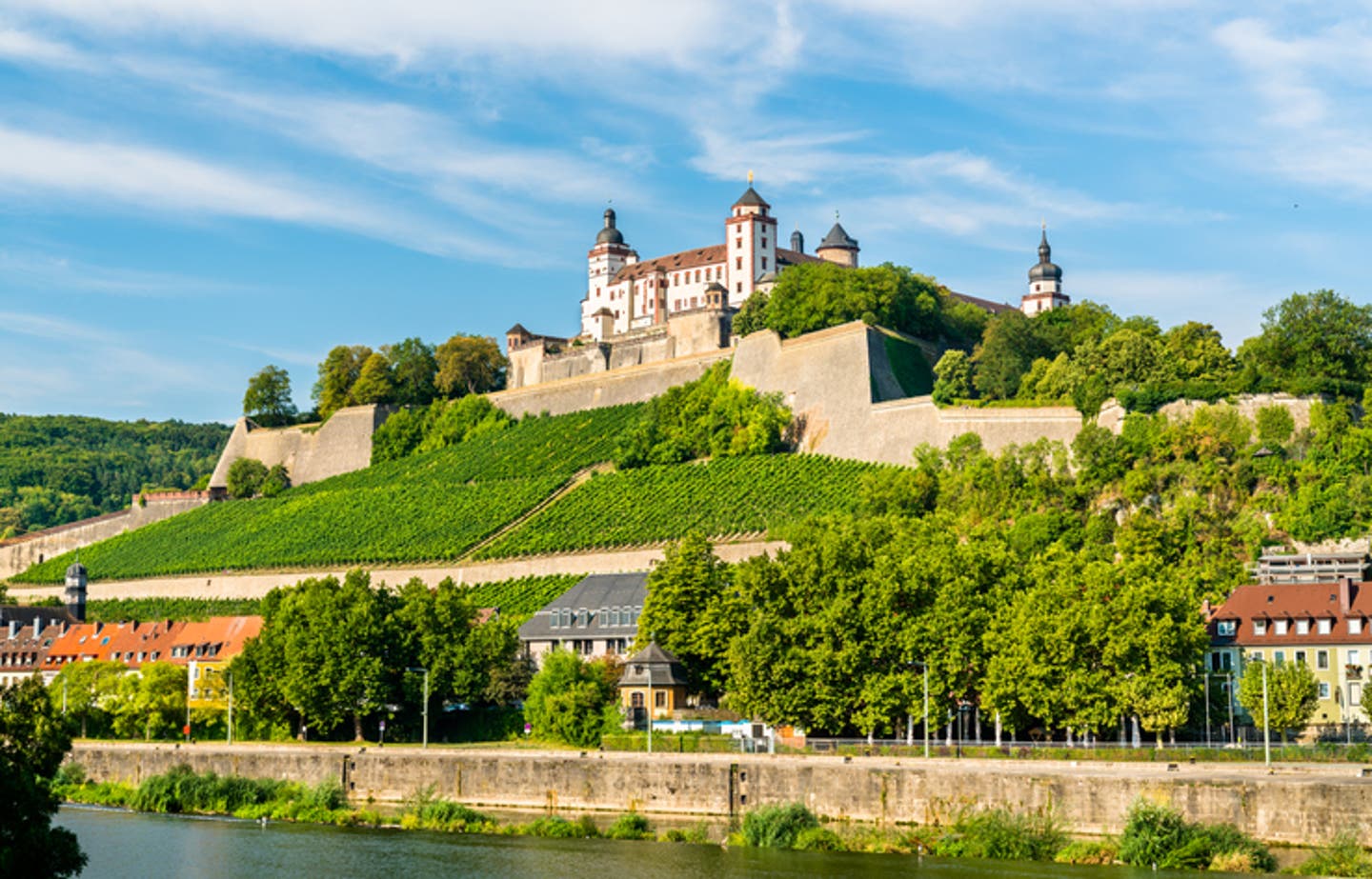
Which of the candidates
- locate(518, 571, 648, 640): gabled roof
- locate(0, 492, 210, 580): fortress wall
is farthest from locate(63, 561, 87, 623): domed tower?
locate(518, 571, 648, 640): gabled roof

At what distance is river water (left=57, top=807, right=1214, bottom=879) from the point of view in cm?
→ 3934

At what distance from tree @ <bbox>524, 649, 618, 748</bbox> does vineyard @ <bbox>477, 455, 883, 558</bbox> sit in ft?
70.1

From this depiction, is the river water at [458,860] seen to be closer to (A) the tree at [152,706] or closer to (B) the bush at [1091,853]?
(B) the bush at [1091,853]

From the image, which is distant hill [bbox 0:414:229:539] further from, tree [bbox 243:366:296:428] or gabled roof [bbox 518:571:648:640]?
gabled roof [bbox 518:571:648:640]

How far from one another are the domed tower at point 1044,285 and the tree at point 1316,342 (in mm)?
67852

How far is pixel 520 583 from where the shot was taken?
8406cm

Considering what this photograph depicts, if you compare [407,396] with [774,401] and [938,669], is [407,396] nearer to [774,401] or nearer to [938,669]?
[774,401]

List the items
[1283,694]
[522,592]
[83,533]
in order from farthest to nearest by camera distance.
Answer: [83,533] < [522,592] < [1283,694]

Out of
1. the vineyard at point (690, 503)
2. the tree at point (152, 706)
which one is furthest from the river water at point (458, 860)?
the vineyard at point (690, 503)

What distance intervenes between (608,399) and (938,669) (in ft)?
205

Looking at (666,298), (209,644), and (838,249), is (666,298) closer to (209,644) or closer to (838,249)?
(838,249)

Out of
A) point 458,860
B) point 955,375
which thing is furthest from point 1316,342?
point 458,860

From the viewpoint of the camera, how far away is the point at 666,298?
5049 inches

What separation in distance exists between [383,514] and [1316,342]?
53.2m
